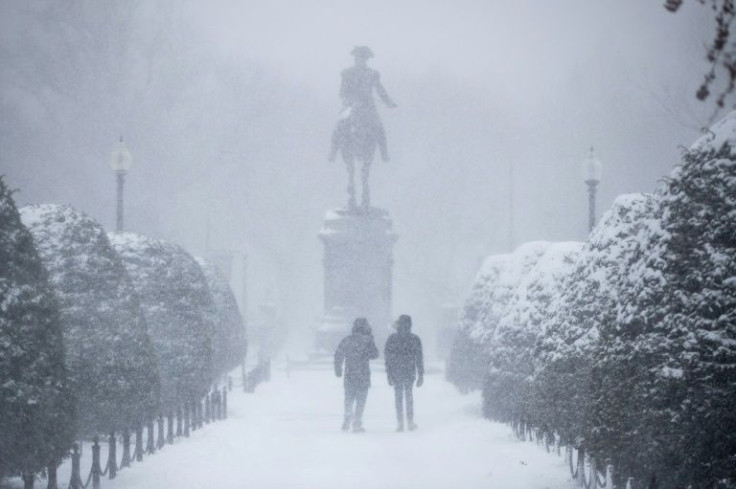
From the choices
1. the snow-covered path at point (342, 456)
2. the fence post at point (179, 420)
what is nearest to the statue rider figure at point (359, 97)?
the snow-covered path at point (342, 456)

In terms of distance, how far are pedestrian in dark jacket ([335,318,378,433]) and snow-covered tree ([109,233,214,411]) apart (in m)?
2.27

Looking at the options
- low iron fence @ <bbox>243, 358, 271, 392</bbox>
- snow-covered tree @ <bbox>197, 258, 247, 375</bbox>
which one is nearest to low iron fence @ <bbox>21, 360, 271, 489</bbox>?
low iron fence @ <bbox>243, 358, 271, 392</bbox>

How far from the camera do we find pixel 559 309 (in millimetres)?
10242

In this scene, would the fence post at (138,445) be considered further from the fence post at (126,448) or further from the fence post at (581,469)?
the fence post at (581,469)

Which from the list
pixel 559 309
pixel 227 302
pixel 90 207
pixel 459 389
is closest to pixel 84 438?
pixel 559 309

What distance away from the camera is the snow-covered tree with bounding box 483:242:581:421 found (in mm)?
12570

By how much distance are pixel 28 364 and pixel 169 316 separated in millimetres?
6814

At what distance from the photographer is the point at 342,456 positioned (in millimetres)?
11641

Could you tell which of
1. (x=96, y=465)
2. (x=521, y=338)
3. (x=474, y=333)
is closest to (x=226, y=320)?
(x=474, y=333)

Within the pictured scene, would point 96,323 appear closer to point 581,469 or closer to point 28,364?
point 28,364

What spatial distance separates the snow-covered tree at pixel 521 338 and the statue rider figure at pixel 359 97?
16079mm

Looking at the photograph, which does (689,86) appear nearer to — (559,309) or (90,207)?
(90,207)

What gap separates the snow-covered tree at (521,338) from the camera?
1257 centimetres

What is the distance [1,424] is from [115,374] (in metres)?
3.20
